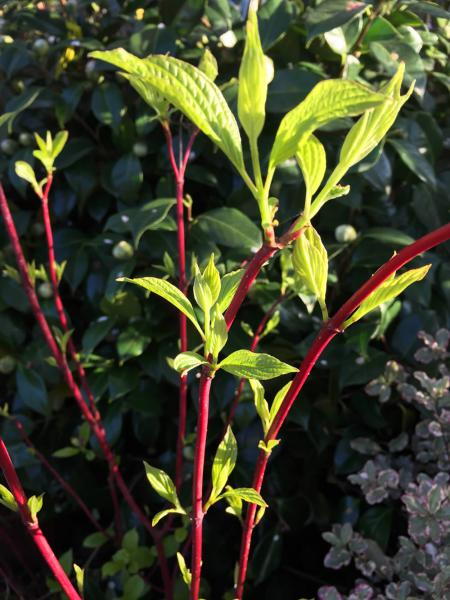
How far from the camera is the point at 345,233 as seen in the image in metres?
1.13

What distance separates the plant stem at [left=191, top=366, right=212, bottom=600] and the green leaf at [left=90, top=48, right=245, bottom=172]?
0.17 meters

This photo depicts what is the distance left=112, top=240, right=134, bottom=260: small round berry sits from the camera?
3.78ft

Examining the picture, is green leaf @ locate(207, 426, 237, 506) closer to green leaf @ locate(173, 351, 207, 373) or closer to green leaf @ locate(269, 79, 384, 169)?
green leaf @ locate(173, 351, 207, 373)

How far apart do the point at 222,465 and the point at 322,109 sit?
1.19 ft

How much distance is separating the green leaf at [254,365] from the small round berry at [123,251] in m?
0.70

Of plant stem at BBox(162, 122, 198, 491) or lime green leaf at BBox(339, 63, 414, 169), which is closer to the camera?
lime green leaf at BBox(339, 63, 414, 169)

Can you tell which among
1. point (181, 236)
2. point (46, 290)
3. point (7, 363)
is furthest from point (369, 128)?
point (7, 363)

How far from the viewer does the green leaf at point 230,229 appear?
3.53 ft

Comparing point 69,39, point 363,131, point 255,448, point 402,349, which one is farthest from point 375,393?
point 69,39

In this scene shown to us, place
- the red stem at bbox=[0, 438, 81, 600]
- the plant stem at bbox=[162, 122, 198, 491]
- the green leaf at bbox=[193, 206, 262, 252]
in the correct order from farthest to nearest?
the green leaf at bbox=[193, 206, 262, 252] < the plant stem at bbox=[162, 122, 198, 491] < the red stem at bbox=[0, 438, 81, 600]

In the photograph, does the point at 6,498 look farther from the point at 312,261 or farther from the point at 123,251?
the point at 123,251

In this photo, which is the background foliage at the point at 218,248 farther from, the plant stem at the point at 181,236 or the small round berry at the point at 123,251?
the plant stem at the point at 181,236

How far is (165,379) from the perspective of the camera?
127 centimetres

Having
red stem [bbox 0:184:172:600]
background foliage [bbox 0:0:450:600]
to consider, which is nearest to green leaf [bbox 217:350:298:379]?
red stem [bbox 0:184:172:600]
